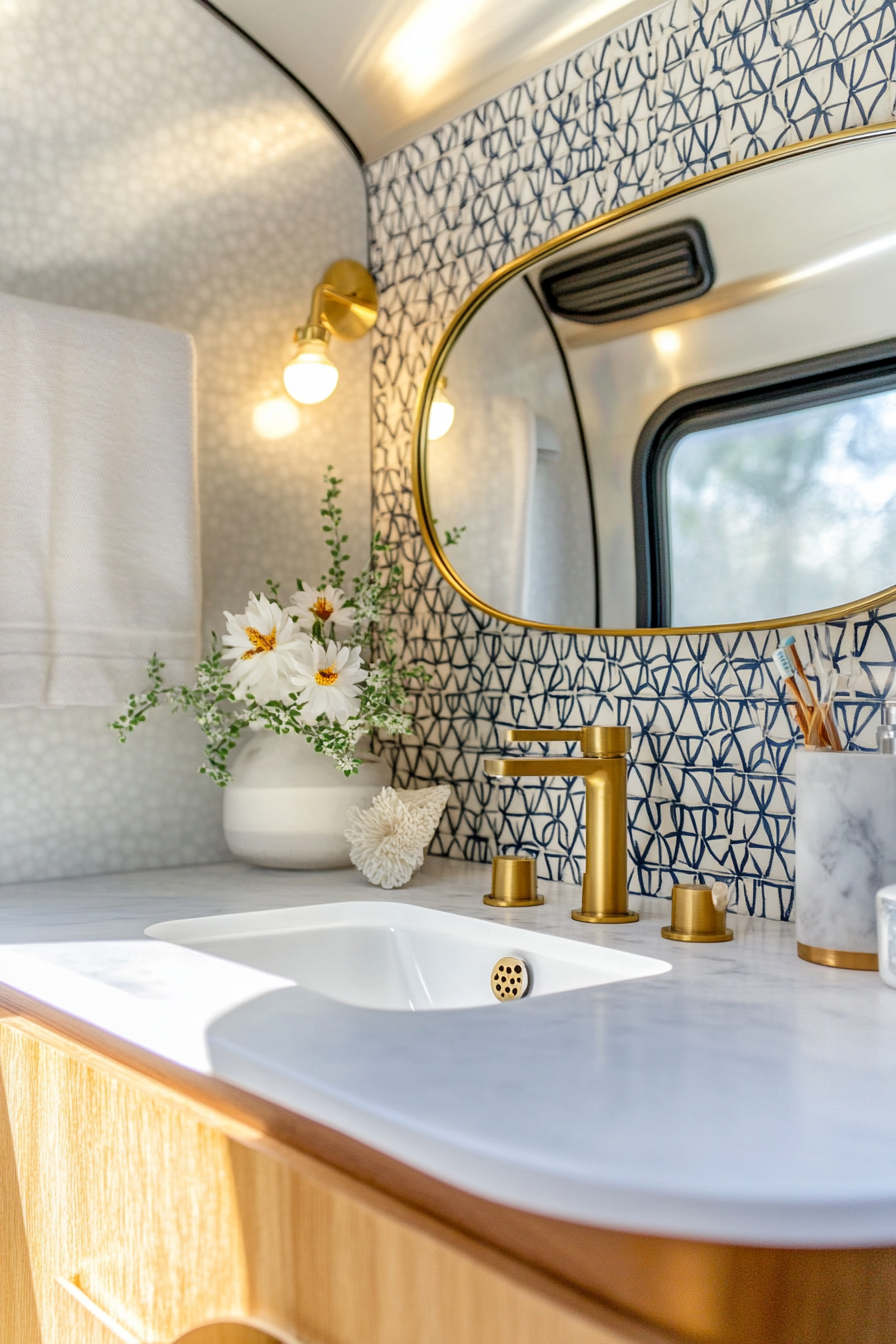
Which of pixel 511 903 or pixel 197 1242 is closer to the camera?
pixel 197 1242

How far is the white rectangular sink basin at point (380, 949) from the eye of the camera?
112 centimetres

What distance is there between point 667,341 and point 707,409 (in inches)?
4.1

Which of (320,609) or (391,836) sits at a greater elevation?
(320,609)

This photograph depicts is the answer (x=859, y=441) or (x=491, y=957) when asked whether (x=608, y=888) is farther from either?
(x=859, y=441)

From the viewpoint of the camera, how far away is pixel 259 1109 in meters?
0.71

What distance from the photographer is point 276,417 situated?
5.43 ft

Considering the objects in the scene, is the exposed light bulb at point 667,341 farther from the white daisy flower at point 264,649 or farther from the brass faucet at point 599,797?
the white daisy flower at point 264,649

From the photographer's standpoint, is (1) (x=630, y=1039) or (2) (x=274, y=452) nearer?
(1) (x=630, y=1039)

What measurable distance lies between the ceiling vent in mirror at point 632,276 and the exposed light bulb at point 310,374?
35cm

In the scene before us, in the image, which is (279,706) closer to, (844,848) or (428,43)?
(844,848)

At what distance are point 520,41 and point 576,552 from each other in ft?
2.19

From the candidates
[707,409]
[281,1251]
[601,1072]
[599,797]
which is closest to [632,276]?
[707,409]

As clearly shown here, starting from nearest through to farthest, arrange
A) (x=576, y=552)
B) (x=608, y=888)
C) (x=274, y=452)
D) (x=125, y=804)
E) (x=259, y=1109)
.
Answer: (x=259, y=1109) → (x=608, y=888) → (x=576, y=552) → (x=125, y=804) → (x=274, y=452)

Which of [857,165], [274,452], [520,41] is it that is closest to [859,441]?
[857,165]
